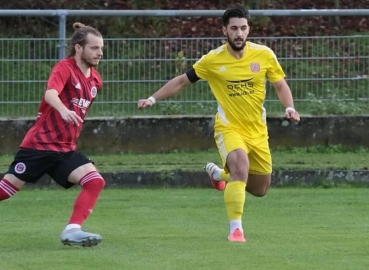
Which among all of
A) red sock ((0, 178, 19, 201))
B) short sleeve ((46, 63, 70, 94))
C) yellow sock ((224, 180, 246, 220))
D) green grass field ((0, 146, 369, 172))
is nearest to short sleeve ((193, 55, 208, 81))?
yellow sock ((224, 180, 246, 220))

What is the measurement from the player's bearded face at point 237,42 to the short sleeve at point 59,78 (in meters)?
1.52

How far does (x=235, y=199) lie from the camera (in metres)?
9.62

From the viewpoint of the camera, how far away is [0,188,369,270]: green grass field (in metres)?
8.24

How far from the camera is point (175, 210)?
38.6 ft

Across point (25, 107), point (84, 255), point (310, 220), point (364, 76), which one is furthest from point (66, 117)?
point (364, 76)

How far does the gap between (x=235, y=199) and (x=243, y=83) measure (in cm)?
111

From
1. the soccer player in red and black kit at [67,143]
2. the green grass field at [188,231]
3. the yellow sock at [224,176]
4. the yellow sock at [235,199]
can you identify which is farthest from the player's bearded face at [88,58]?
the yellow sock at [224,176]

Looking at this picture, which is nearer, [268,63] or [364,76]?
[268,63]

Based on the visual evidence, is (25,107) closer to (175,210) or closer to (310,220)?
(175,210)

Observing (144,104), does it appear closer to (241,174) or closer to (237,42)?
(237,42)

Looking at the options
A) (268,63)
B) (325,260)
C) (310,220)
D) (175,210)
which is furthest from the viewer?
(175,210)

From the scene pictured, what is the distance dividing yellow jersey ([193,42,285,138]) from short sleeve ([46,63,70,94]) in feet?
5.07

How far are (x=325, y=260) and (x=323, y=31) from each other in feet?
35.6

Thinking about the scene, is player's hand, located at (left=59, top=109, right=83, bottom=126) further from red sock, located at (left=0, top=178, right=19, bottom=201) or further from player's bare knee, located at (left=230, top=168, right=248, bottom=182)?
player's bare knee, located at (left=230, top=168, right=248, bottom=182)
